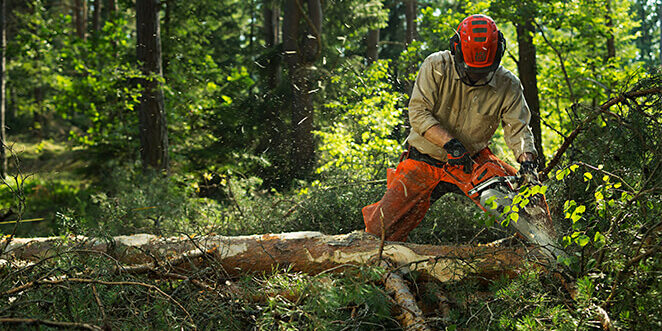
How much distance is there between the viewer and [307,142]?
9.12m

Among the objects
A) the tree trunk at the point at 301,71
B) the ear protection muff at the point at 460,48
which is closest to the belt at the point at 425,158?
the ear protection muff at the point at 460,48

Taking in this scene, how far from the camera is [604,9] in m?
8.59

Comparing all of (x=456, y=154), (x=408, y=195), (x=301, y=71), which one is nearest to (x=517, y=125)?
(x=456, y=154)

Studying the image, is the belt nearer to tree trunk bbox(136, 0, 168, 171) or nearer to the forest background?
the forest background

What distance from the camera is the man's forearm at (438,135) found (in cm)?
369

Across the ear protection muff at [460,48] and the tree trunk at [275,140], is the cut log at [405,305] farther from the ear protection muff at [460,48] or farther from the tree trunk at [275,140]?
the tree trunk at [275,140]

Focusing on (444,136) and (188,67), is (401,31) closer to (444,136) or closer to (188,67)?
(188,67)

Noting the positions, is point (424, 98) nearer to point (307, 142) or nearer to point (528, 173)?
point (528, 173)

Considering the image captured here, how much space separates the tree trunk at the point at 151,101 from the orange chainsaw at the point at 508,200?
654cm

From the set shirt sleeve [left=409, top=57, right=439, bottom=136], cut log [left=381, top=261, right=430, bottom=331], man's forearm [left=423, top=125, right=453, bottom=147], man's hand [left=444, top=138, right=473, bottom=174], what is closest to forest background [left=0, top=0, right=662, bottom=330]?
cut log [left=381, top=261, right=430, bottom=331]

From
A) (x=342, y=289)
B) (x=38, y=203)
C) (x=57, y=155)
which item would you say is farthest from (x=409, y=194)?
(x=57, y=155)

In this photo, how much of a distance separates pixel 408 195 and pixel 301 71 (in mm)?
5828

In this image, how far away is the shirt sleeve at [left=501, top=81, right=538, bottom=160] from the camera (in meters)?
3.68

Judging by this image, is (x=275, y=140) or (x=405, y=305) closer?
(x=405, y=305)
